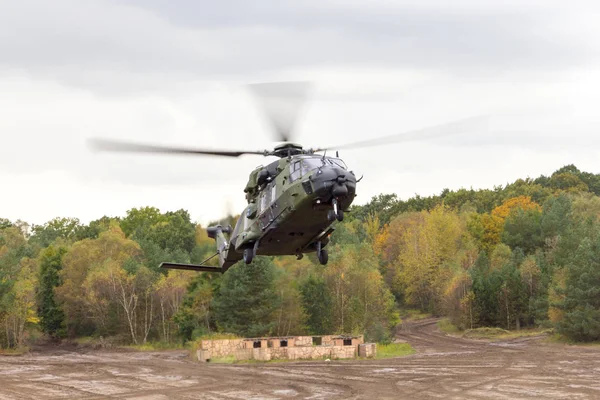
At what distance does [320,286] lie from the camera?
74.5 m

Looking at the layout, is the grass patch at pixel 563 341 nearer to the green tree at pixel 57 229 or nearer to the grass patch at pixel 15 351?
the grass patch at pixel 15 351

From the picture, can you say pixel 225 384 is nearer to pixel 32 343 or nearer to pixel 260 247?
pixel 260 247

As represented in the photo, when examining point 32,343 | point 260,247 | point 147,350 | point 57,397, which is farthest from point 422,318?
point 260,247

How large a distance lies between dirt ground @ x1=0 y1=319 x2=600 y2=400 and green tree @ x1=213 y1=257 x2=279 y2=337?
5.86 meters

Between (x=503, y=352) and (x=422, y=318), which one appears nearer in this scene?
(x=503, y=352)

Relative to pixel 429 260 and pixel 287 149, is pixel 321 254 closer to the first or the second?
pixel 287 149

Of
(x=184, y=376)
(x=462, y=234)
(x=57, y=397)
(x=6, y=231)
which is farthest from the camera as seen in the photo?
(x=6, y=231)

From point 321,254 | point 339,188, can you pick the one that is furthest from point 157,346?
point 339,188

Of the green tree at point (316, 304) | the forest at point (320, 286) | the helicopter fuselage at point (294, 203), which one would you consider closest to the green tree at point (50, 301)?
the forest at point (320, 286)

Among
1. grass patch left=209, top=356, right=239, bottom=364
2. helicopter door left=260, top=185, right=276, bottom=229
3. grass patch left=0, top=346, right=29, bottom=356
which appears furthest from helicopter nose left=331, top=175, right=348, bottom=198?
grass patch left=0, top=346, right=29, bottom=356

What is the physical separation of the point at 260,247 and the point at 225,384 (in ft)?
59.2

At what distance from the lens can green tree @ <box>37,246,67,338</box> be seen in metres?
93.0

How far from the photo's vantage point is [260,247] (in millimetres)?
30094

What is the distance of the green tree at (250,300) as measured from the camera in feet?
231
